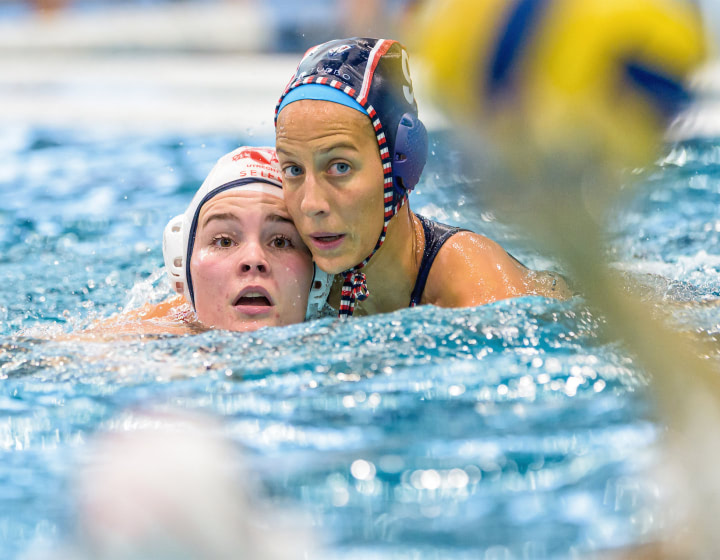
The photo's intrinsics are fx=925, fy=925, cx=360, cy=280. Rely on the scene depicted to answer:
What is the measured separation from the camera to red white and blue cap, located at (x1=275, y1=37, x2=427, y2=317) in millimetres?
2916

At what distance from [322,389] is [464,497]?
2.17ft

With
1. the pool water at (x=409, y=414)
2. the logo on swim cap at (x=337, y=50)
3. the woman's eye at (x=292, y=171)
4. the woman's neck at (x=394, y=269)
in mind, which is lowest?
the pool water at (x=409, y=414)

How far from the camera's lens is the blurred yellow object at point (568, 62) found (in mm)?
1312

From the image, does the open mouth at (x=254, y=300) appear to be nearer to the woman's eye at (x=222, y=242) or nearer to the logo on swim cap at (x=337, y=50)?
the woman's eye at (x=222, y=242)

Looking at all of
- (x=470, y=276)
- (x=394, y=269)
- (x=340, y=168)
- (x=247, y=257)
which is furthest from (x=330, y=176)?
(x=470, y=276)

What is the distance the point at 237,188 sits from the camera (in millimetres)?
3104

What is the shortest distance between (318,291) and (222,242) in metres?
0.36

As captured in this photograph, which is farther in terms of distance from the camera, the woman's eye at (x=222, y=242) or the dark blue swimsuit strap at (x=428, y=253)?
the dark blue swimsuit strap at (x=428, y=253)

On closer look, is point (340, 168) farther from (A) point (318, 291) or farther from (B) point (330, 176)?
(A) point (318, 291)

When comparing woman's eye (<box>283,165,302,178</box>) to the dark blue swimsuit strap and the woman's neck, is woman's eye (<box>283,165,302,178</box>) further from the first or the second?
the dark blue swimsuit strap

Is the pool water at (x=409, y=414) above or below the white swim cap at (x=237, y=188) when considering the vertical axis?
below

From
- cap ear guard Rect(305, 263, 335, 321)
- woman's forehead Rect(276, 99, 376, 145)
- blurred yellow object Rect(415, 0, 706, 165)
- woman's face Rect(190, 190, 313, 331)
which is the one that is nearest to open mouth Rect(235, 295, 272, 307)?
woman's face Rect(190, 190, 313, 331)

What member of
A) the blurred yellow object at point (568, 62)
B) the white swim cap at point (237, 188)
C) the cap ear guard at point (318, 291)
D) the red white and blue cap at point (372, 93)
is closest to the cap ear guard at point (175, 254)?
the white swim cap at point (237, 188)

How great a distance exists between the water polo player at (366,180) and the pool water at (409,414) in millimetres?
228
